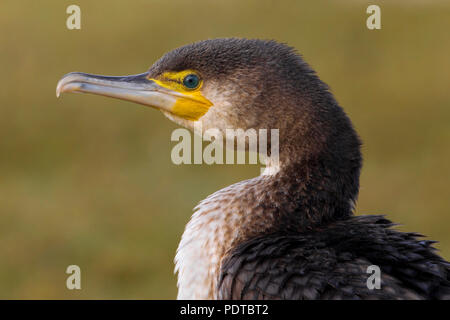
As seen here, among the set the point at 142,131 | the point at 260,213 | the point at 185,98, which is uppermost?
the point at 185,98

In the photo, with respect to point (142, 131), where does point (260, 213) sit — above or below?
below

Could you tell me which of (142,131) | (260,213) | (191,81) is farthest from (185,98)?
(142,131)

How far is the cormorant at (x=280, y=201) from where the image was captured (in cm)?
292

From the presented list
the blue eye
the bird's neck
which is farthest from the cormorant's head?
the bird's neck

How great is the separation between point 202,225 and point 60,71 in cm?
981

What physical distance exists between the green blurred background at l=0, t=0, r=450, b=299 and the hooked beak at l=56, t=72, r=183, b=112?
4.56 metres

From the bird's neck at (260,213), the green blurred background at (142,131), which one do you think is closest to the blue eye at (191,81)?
the bird's neck at (260,213)

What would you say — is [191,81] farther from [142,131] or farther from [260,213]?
[142,131]

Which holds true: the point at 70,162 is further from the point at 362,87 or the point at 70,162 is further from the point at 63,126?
the point at 362,87

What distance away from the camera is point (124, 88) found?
3.63 meters

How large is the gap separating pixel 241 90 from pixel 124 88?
0.63 m

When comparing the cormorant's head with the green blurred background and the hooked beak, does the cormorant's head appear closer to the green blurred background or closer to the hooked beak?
the hooked beak

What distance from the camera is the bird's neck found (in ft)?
10.6
